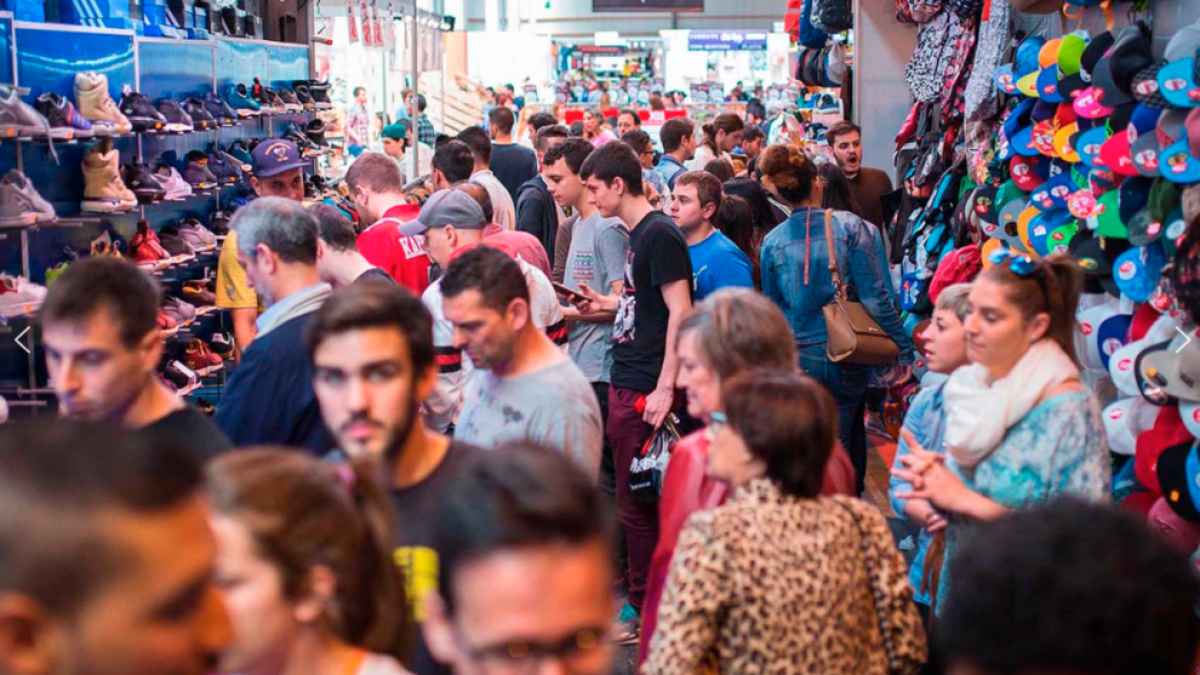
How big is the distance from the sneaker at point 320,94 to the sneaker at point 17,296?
5.46 metres

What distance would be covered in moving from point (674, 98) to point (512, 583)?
22360 millimetres

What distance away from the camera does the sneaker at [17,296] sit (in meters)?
5.15

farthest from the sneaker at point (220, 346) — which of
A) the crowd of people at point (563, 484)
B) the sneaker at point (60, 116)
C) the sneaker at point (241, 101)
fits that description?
the crowd of people at point (563, 484)

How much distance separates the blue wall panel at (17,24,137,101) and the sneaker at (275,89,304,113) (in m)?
2.92

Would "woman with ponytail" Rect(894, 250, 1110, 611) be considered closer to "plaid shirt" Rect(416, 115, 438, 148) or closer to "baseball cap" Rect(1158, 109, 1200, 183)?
"baseball cap" Rect(1158, 109, 1200, 183)

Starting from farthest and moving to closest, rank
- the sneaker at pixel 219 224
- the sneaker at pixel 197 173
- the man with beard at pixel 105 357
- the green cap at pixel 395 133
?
1. the green cap at pixel 395 133
2. the sneaker at pixel 219 224
3. the sneaker at pixel 197 173
4. the man with beard at pixel 105 357

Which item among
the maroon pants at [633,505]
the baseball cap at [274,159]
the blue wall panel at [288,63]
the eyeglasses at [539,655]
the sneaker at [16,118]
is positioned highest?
the blue wall panel at [288,63]

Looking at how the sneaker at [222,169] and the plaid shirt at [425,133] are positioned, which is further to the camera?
the plaid shirt at [425,133]

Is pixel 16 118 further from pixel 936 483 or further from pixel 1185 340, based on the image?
pixel 1185 340

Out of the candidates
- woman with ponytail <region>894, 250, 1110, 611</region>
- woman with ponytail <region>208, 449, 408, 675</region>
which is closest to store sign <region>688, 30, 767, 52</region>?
woman with ponytail <region>894, 250, 1110, 611</region>

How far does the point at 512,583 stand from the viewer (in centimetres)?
152

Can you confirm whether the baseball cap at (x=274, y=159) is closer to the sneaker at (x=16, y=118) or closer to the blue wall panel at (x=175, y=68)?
the blue wall panel at (x=175, y=68)

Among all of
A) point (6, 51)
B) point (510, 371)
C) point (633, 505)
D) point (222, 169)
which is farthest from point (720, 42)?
point (510, 371)

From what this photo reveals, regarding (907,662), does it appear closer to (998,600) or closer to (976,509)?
(976,509)
